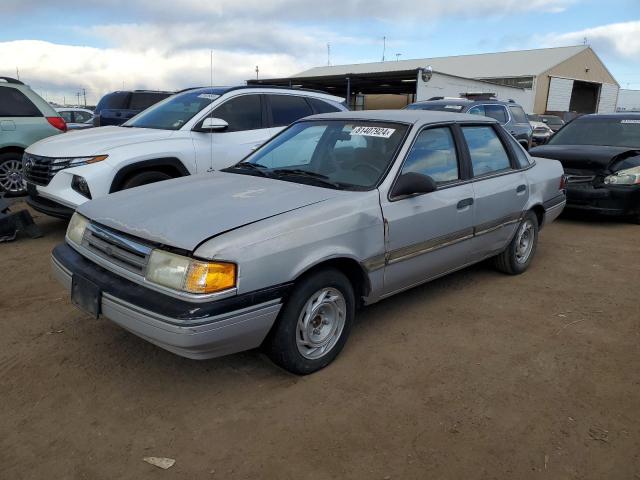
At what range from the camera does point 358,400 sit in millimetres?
2916

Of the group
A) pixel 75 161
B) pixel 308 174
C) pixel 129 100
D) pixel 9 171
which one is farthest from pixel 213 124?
pixel 129 100

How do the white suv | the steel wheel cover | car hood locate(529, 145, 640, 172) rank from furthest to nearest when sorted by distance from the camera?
car hood locate(529, 145, 640, 172)
the white suv
the steel wheel cover

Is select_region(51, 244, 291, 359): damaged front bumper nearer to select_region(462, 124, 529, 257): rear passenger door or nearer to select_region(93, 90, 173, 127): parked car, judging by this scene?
select_region(462, 124, 529, 257): rear passenger door

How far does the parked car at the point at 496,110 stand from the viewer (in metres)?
10.2

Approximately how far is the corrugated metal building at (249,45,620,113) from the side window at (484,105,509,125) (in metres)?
13.3

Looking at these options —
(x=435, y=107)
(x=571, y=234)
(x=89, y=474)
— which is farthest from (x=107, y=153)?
(x=435, y=107)

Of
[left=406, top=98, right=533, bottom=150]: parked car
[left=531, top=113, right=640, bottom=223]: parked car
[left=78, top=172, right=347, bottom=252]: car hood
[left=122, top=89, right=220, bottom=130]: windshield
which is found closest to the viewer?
[left=78, top=172, right=347, bottom=252]: car hood

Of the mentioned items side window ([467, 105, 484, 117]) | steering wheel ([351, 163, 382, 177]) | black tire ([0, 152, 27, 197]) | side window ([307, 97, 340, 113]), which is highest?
side window ([467, 105, 484, 117])

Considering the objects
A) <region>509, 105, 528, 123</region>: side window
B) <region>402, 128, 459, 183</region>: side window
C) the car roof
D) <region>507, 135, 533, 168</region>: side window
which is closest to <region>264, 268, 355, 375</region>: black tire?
<region>402, 128, 459, 183</region>: side window

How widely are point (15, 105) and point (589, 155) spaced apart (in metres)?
8.46

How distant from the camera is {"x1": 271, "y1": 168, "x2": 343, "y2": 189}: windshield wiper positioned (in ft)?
11.5

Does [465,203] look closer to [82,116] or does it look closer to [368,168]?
[368,168]

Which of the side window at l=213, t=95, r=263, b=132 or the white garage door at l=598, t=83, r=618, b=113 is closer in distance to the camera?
the side window at l=213, t=95, r=263, b=132

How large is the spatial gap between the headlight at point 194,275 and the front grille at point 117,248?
0.17 meters
